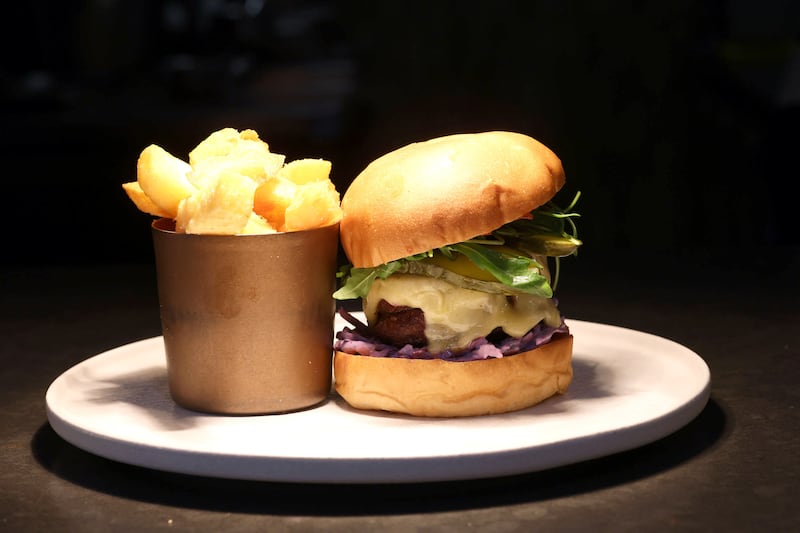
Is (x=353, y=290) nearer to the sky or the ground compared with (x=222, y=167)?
nearer to the ground

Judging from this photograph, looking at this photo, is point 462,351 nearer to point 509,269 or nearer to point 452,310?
point 452,310

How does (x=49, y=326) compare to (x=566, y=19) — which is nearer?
(x=49, y=326)

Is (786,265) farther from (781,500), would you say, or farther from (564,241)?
(781,500)

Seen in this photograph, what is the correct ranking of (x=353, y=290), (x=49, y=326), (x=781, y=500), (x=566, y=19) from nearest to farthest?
(x=781, y=500) < (x=353, y=290) < (x=49, y=326) < (x=566, y=19)

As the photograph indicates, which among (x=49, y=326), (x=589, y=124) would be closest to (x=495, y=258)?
(x=49, y=326)

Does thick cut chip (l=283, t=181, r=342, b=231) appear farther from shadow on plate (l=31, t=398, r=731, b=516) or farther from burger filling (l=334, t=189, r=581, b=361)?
shadow on plate (l=31, t=398, r=731, b=516)

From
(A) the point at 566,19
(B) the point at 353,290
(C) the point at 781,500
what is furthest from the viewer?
(A) the point at 566,19

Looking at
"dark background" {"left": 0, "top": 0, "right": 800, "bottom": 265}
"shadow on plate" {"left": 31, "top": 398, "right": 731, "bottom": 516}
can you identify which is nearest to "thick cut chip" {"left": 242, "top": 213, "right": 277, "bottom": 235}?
"shadow on plate" {"left": 31, "top": 398, "right": 731, "bottom": 516}
